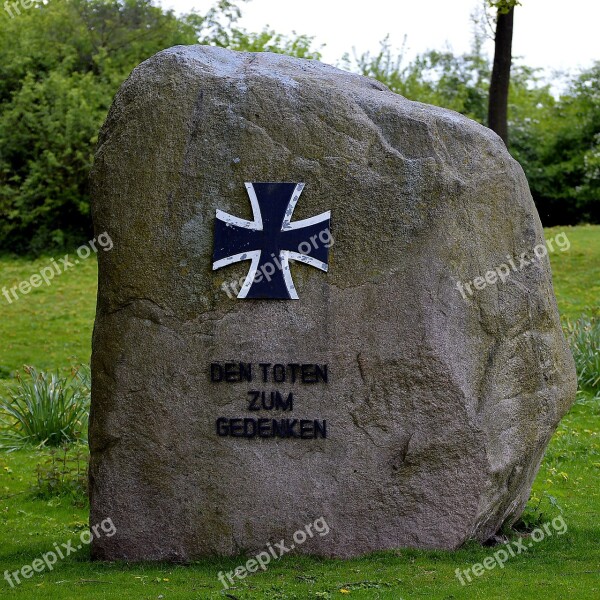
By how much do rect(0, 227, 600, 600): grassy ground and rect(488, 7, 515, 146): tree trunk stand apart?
20.5ft

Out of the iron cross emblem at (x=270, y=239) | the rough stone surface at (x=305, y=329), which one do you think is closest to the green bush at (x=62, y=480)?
the rough stone surface at (x=305, y=329)

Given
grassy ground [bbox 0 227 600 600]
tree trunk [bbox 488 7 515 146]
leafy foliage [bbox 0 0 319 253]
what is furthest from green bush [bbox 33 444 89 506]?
leafy foliage [bbox 0 0 319 253]

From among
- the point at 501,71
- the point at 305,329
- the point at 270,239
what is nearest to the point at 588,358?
the point at 501,71

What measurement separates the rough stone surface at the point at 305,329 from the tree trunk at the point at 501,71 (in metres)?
9.58

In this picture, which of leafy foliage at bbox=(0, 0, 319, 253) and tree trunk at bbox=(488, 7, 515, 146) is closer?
tree trunk at bbox=(488, 7, 515, 146)

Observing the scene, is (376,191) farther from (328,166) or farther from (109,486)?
(109,486)

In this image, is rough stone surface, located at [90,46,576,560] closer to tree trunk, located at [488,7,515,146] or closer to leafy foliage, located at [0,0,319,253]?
tree trunk, located at [488,7,515,146]

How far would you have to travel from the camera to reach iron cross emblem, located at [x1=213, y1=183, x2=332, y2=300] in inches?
241

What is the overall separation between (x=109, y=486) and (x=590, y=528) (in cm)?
354

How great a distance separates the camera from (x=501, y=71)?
1551 cm

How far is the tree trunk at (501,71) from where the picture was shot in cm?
1506

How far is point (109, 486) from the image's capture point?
20.4ft

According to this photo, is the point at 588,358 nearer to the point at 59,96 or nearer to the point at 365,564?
the point at 365,564

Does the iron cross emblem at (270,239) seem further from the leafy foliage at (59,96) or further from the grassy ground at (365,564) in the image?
the leafy foliage at (59,96)
